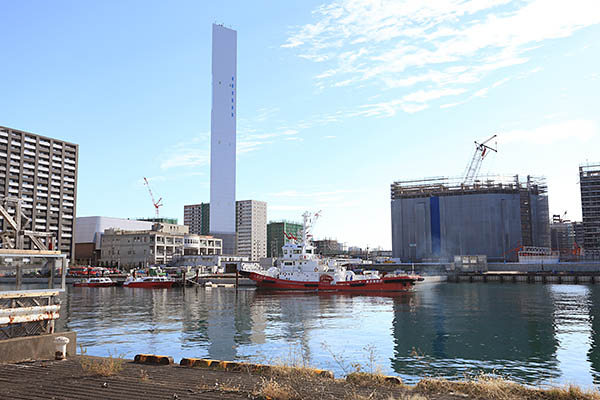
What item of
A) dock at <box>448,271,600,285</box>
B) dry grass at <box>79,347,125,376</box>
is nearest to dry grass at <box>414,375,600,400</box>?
dry grass at <box>79,347,125,376</box>

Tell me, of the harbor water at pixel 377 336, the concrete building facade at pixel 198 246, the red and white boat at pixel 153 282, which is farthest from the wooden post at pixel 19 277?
the concrete building facade at pixel 198 246

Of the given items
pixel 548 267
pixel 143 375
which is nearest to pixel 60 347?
pixel 143 375

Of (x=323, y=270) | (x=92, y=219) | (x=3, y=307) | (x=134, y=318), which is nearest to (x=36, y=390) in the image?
Result: (x=3, y=307)

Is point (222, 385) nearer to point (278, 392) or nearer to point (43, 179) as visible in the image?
point (278, 392)

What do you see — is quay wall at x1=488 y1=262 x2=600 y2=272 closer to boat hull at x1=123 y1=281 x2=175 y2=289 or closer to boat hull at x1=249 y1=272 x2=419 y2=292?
boat hull at x1=249 y1=272 x2=419 y2=292

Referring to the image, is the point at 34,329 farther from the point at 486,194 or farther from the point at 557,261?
the point at 486,194

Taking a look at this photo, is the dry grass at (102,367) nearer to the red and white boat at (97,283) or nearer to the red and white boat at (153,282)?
the red and white boat at (153,282)

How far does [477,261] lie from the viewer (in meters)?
147

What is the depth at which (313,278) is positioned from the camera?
8606cm

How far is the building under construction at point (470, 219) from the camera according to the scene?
545 ft

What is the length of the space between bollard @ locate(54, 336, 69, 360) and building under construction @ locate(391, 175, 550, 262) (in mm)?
166103

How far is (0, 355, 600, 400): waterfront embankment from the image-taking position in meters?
10.7

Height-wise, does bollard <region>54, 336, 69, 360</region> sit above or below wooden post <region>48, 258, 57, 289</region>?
below

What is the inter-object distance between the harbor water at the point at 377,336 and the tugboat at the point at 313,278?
93.2 ft
